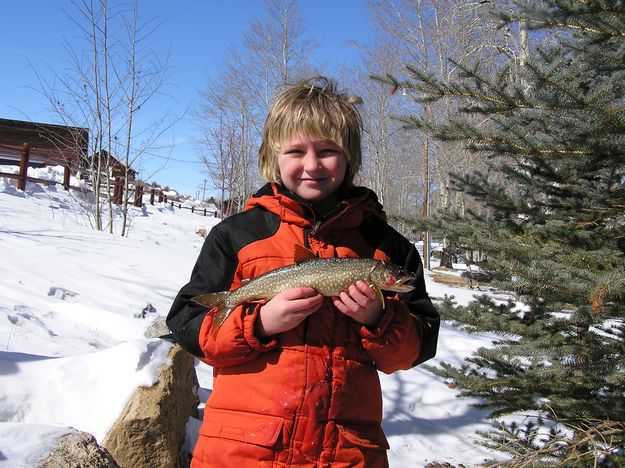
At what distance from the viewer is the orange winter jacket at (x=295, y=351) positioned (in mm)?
1610

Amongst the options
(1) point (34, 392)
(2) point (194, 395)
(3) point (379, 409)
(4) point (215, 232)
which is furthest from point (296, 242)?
(2) point (194, 395)

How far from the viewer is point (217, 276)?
1881 millimetres

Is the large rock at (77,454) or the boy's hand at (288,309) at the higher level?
the boy's hand at (288,309)

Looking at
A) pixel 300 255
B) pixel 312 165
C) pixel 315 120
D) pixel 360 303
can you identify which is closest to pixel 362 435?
pixel 360 303

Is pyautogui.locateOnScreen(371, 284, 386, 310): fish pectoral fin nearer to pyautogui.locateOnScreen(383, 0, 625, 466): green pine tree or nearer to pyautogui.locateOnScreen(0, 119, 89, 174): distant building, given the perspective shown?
pyautogui.locateOnScreen(383, 0, 625, 466): green pine tree

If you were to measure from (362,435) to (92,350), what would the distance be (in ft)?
13.9

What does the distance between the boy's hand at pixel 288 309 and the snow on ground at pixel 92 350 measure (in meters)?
1.64

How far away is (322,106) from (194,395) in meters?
3.26

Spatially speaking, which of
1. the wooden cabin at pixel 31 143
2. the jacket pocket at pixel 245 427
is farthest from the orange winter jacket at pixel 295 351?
the wooden cabin at pixel 31 143

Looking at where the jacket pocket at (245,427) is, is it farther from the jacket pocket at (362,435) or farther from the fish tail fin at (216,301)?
the fish tail fin at (216,301)

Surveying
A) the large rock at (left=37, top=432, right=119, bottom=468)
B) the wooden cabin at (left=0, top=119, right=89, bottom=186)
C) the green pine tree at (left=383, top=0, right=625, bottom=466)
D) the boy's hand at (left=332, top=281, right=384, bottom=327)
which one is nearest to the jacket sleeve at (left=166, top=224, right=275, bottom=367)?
the boy's hand at (left=332, top=281, right=384, bottom=327)

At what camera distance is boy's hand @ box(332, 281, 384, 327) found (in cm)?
162

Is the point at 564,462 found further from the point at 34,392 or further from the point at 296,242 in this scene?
the point at 34,392

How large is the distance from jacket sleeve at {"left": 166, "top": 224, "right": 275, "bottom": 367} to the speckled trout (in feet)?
0.17
